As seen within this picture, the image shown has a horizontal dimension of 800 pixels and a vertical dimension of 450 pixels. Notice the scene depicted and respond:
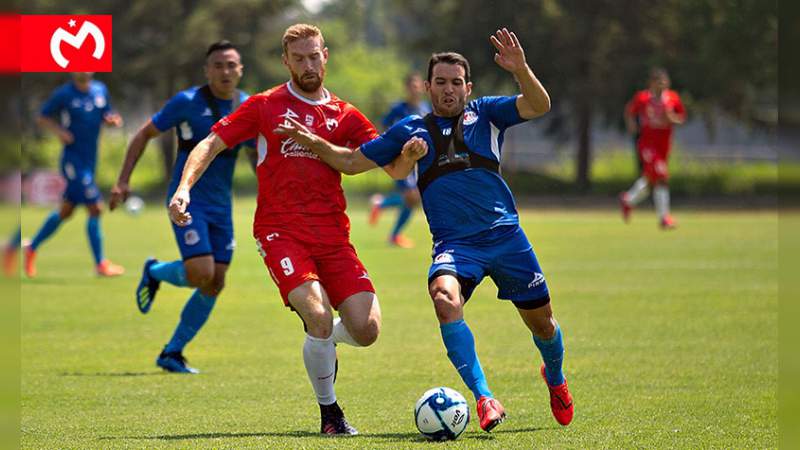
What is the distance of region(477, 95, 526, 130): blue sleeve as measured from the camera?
6.91 metres

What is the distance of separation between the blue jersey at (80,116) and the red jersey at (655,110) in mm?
11248

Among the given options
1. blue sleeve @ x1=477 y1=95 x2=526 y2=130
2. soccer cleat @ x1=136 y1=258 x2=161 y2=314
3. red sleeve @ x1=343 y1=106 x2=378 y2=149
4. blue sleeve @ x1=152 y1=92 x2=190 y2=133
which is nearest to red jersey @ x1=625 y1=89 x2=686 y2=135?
soccer cleat @ x1=136 y1=258 x2=161 y2=314

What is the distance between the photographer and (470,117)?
23.1 feet

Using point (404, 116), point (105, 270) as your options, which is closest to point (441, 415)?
point (105, 270)

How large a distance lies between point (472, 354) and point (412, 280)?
9382 millimetres

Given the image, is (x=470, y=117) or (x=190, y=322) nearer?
(x=470, y=117)

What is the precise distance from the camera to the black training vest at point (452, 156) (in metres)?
7.00

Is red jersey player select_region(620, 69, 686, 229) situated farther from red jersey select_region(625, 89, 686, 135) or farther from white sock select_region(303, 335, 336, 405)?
white sock select_region(303, 335, 336, 405)

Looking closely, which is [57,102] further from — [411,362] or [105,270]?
[411,362]

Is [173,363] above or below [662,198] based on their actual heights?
below

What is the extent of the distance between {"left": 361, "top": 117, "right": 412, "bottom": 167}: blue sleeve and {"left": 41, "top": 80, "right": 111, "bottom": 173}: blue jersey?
9.96 meters

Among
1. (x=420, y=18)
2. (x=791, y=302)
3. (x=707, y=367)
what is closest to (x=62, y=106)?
(x=707, y=367)

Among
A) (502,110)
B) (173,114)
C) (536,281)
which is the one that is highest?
(173,114)

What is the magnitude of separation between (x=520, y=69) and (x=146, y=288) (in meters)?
4.62
